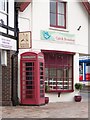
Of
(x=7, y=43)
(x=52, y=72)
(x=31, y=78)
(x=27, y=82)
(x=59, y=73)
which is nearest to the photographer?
(x=7, y=43)

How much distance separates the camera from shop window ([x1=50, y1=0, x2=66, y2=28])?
69.7ft

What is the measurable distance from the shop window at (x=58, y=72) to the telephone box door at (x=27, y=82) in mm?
2635

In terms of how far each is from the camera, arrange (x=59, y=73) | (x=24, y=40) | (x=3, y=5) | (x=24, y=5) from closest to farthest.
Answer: (x=3, y=5), (x=24, y=40), (x=24, y=5), (x=59, y=73)

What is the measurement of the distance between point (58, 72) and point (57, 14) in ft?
10.5

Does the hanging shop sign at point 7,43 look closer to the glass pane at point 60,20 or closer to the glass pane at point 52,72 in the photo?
the glass pane at point 52,72

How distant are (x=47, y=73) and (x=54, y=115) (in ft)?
21.6

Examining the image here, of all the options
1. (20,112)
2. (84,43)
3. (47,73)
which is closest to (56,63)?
(47,73)

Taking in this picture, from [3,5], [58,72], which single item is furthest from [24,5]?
[58,72]

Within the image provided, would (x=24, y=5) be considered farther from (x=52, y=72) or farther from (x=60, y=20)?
(x=52, y=72)

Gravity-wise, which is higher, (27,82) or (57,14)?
(57,14)

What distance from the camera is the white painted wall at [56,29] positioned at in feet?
64.7

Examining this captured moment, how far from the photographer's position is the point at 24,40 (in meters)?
18.0

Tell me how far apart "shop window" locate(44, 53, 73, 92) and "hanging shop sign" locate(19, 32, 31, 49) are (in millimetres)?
2851

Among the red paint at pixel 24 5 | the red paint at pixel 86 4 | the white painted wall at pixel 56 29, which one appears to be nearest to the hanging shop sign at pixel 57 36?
the white painted wall at pixel 56 29
